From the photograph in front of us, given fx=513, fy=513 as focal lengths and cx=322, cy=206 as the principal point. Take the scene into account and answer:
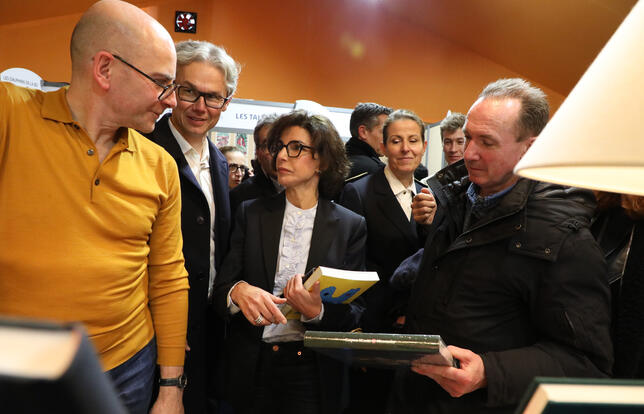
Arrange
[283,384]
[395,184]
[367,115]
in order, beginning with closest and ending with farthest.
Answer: [283,384], [395,184], [367,115]

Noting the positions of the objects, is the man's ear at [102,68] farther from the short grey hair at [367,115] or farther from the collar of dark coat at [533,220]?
the short grey hair at [367,115]

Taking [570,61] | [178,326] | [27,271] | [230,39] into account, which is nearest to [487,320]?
[178,326]

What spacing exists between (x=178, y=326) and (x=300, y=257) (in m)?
0.58

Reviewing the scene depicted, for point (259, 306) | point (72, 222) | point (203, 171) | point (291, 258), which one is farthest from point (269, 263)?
point (72, 222)

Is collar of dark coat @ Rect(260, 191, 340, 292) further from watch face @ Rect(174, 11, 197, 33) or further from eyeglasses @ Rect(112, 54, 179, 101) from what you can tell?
watch face @ Rect(174, 11, 197, 33)

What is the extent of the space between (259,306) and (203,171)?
72 centimetres

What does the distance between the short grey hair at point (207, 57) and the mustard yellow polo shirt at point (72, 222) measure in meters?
0.63

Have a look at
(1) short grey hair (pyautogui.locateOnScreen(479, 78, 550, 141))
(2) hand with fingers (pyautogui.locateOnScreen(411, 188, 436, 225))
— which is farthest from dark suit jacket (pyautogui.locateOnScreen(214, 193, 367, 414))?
(1) short grey hair (pyautogui.locateOnScreen(479, 78, 550, 141))

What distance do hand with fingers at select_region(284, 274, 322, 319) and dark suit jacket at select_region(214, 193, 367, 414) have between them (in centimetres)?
11

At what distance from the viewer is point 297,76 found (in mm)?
8016

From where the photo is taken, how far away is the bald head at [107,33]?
1.47 metres

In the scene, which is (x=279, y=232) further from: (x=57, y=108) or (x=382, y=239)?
(x=57, y=108)

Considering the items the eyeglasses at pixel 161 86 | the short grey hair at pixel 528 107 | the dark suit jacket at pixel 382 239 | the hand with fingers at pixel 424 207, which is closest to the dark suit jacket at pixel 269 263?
the hand with fingers at pixel 424 207

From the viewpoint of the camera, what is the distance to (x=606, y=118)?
0.62 m
